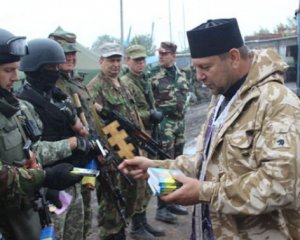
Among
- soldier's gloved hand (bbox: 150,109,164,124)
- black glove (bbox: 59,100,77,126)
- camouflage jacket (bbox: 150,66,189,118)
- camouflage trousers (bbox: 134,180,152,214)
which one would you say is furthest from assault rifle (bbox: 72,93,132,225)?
camouflage jacket (bbox: 150,66,189,118)

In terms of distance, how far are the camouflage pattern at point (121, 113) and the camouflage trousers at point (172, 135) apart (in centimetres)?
78

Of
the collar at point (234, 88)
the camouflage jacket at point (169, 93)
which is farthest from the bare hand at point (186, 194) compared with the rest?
the camouflage jacket at point (169, 93)

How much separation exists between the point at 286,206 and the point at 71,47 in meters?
2.84

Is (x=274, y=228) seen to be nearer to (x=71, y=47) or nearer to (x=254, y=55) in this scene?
(x=254, y=55)

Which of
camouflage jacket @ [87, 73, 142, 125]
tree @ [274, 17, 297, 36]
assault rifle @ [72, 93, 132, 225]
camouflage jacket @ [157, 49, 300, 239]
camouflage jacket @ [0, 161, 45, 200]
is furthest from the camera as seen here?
tree @ [274, 17, 297, 36]

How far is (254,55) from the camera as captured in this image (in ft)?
6.82

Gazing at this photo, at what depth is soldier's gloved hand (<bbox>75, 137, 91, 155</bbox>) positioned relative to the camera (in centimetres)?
326

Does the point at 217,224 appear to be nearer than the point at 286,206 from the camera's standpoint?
No

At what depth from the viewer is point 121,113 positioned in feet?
14.8

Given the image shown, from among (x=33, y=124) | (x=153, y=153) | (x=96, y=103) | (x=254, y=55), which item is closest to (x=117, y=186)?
(x=153, y=153)

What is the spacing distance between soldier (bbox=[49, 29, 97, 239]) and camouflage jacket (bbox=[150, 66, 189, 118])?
5.53 feet

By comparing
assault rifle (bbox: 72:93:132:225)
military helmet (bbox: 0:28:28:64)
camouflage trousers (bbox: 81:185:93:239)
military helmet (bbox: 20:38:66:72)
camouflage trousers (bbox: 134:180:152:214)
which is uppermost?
military helmet (bbox: 0:28:28:64)

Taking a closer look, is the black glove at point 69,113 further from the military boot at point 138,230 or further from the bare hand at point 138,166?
the military boot at point 138,230

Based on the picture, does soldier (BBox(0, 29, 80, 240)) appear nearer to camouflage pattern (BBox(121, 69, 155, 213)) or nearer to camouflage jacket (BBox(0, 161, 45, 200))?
camouflage jacket (BBox(0, 161, 45, 200))
